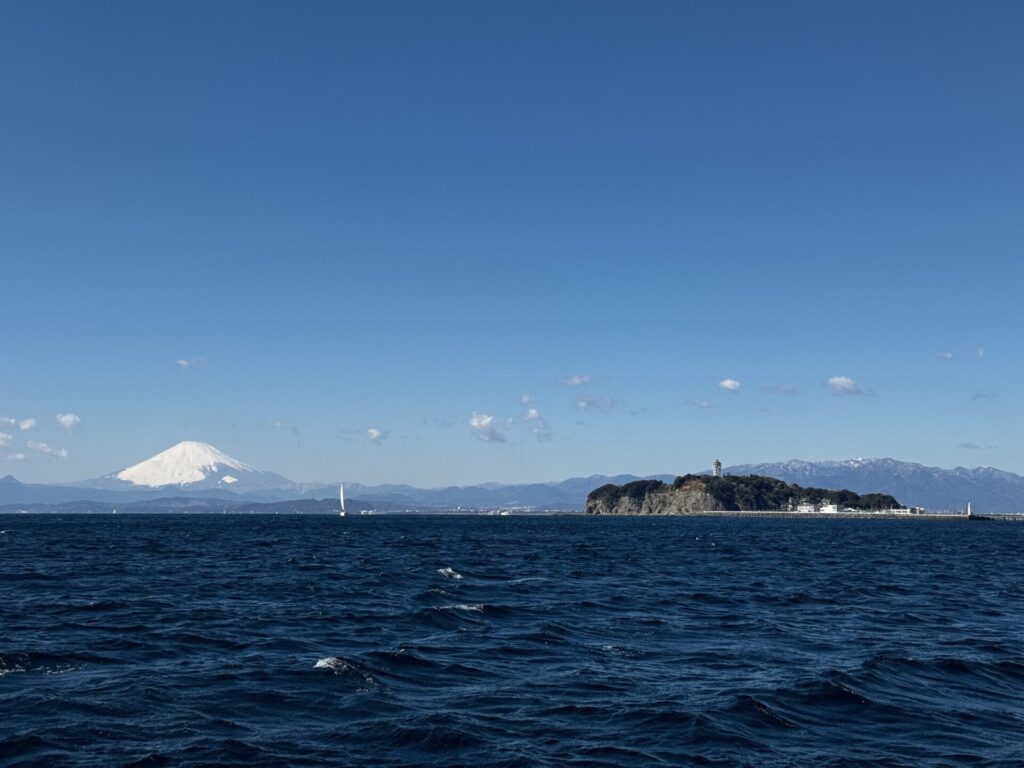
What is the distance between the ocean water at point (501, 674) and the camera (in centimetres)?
2147

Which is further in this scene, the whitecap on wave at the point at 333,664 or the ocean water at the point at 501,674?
the whitecap on wave at the point at 333,664

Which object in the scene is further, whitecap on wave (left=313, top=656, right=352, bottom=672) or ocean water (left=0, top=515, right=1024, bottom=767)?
whitecap on wave (left=313, top=656, right=352, bottom=672)

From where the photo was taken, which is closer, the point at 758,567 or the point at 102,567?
the point at 102,567

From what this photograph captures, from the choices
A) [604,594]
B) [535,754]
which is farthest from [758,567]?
[535,754]

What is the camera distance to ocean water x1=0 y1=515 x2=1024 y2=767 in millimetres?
21469

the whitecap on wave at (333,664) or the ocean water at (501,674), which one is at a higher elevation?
the whitecap on wave at (333,664)

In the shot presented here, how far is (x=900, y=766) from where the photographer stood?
2052cm

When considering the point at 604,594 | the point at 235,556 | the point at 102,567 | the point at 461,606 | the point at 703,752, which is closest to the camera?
the point at 703,752

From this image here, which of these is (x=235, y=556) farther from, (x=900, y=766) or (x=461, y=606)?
(x=900, y=766)

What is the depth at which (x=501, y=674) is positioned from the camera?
30.3 meters

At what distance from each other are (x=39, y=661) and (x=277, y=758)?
613 inches

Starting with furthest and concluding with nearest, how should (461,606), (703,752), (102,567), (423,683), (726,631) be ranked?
1. (102,567)
2. (461,606)
3. (726,631)
4. (423,683)
5. (703,752)

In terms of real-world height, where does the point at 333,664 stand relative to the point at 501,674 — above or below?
above

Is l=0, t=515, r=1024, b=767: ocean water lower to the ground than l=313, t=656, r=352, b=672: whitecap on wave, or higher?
lower
